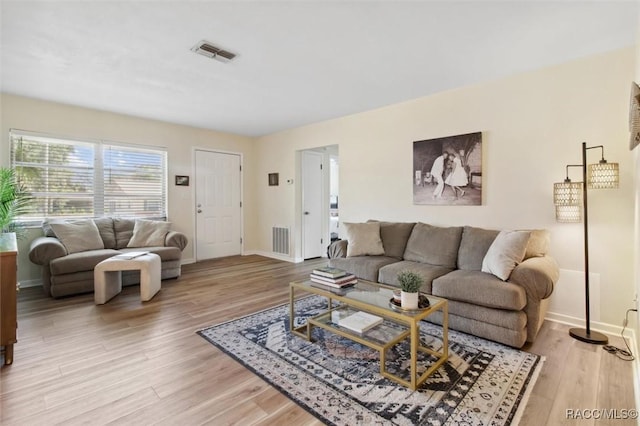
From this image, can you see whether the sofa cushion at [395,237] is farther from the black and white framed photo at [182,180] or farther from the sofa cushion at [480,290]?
the black and white framed photo at [182,180]

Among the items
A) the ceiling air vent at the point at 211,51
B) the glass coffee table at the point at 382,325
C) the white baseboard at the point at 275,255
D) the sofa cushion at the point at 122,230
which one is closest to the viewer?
the glass coffee table at the point at 382,325

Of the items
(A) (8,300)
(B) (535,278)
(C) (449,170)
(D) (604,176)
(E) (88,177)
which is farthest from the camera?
(E) (88,177)

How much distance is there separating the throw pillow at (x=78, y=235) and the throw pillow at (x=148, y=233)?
42 centimetres

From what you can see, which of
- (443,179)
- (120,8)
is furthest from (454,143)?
(120,8)

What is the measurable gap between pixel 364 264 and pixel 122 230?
3.54 metres

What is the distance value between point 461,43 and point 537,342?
97.3 inches

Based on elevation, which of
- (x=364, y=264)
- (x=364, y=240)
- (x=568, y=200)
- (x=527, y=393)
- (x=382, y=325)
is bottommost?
(x=527, y=393)

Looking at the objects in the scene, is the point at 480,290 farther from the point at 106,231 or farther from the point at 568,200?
the point at 106,231

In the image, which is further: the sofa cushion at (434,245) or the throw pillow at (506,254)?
the sofa cushion at (434,245)

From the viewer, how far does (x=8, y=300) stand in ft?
6.48

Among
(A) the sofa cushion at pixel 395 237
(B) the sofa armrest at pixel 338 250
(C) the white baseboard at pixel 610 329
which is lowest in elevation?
(C) the white baseboard at pixel 610 329

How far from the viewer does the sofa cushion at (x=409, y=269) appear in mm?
2770

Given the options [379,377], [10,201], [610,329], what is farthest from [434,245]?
[10,201]

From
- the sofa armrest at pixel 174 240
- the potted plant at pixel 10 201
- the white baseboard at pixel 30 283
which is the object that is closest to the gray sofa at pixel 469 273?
the sofa armrest at pixel 174 240
